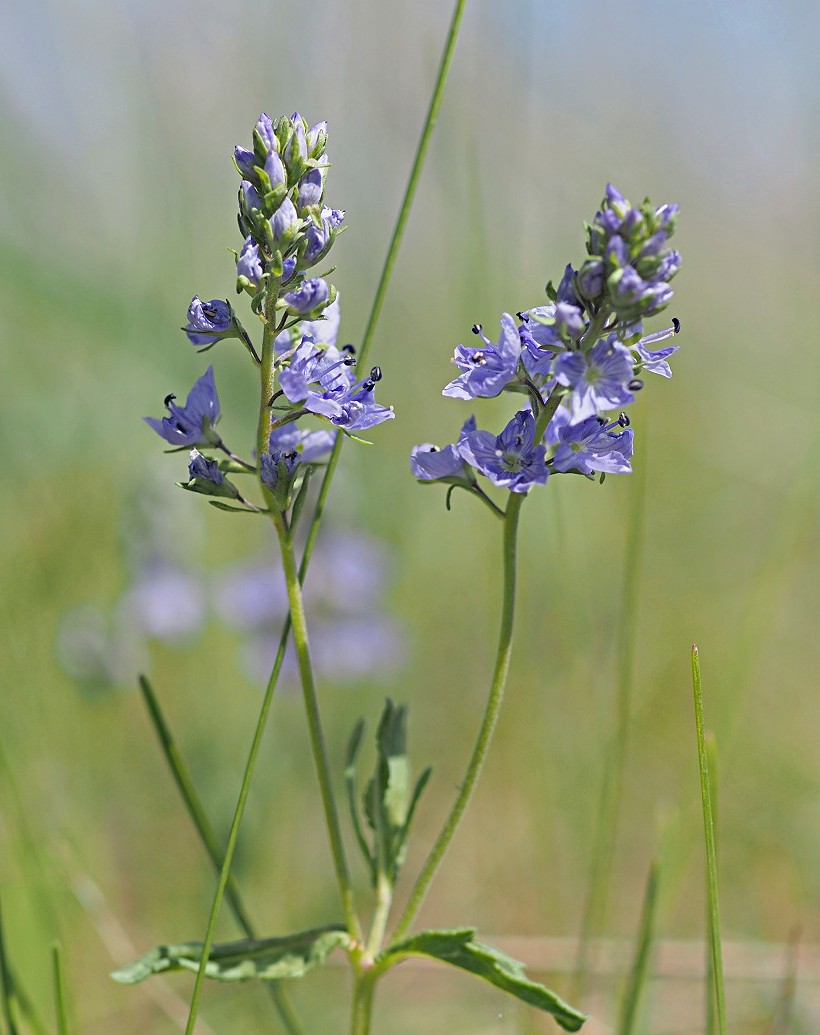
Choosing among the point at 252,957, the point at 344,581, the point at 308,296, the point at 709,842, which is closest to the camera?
the point at 709,842

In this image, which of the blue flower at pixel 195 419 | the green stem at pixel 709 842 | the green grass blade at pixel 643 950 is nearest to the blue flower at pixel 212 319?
the blue flower at pixel 195 419

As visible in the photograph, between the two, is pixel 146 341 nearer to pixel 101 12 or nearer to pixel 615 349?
pixel 101 12

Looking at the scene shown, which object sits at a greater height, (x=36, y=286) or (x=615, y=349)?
(x=36, y=286)

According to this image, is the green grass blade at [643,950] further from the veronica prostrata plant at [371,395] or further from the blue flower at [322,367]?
the blue flower at [322,367]

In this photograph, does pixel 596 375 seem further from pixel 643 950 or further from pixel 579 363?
pixel 643 950

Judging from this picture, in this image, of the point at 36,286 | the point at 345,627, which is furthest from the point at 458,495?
the point at 36,286

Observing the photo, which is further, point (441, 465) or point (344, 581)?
point (344, 581)

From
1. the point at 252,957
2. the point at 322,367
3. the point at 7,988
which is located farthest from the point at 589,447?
the point at 7,988
